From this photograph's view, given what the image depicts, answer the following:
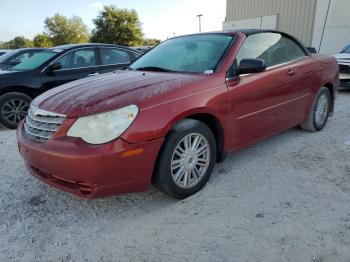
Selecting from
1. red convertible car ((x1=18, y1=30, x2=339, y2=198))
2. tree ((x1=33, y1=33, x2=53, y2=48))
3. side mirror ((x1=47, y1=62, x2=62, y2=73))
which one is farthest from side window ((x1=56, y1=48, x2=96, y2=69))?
tree ((x1=33, y1=33, x2=53, y2=48))

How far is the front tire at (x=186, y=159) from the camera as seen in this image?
9.23 ft

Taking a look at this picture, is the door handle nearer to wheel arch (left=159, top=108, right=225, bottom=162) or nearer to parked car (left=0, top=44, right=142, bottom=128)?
wheel arch (left=159, top=108, right=225, bottom=162)

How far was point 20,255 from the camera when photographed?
7.79ft

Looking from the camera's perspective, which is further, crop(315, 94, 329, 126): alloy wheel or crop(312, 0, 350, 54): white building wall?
crop(312, 0, 350, 54): white building wall

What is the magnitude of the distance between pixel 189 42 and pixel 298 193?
6.72 ft

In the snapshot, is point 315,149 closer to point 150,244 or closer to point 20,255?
point 150,244

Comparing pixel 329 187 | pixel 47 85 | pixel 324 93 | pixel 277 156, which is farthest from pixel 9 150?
pixel 324 93

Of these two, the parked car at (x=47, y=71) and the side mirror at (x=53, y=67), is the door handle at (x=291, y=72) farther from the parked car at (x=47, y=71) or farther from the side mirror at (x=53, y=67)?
the side mirror at (x=53, y=67)

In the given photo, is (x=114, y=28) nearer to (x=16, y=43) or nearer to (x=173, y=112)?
(x=16, y=43)

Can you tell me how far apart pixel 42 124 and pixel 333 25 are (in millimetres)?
16115

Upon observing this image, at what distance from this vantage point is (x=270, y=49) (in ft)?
13.2

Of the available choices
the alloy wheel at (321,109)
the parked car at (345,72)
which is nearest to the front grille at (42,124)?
the alloy wheel at (321,109)

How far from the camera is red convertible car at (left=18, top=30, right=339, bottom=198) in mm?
2555

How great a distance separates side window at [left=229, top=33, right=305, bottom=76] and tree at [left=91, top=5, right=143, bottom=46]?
45.8 m
